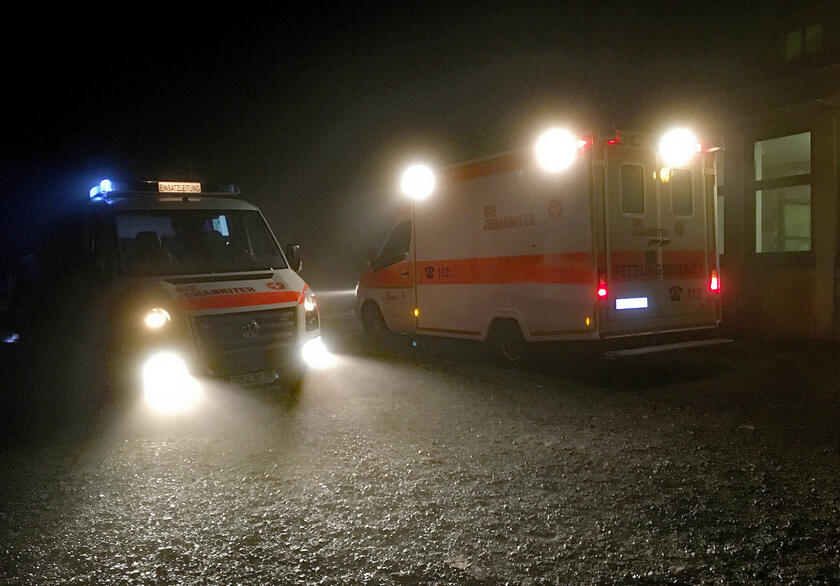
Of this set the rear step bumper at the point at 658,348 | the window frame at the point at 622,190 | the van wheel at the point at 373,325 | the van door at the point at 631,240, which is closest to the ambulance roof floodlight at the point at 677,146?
the van door at the point at 631,240

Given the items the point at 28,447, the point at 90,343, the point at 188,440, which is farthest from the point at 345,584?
the point at 90,343

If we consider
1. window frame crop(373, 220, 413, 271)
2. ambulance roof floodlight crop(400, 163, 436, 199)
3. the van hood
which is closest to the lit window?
ambulance roof floodlight crop(400, 163, 436, 199)

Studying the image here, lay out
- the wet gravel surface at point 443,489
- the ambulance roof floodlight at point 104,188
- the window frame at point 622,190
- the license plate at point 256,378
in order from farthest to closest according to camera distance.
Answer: the window frame at point 622,190 → the ambulance roof floodlight at point 104,188 → the license plate at point 256,378 → the wet gravel surface at point 443,489

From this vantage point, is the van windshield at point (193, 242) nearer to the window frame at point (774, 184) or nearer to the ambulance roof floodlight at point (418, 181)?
the ambulance roof floodlight at point (418, 181)

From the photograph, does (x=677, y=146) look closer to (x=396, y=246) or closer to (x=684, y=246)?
(x=684, y=246)

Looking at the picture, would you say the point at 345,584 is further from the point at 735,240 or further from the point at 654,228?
the point at 735,240

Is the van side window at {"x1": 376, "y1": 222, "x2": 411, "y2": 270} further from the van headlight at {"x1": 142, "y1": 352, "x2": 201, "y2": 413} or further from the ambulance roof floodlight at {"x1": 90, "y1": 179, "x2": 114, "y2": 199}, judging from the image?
→ the van headlight at {"x1": 142, "y1": 352, "x2": 201, "y2": 413}

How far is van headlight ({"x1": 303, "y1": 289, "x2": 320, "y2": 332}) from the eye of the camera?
734cm

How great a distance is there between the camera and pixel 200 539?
377 centimetres

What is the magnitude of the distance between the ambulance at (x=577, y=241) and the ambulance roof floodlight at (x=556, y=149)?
0.04 feet

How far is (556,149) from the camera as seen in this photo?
8.48 meters

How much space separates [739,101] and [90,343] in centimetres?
1060

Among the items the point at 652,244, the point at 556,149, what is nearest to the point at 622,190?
the point at 652,244

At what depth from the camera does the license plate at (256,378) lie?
685 cm
